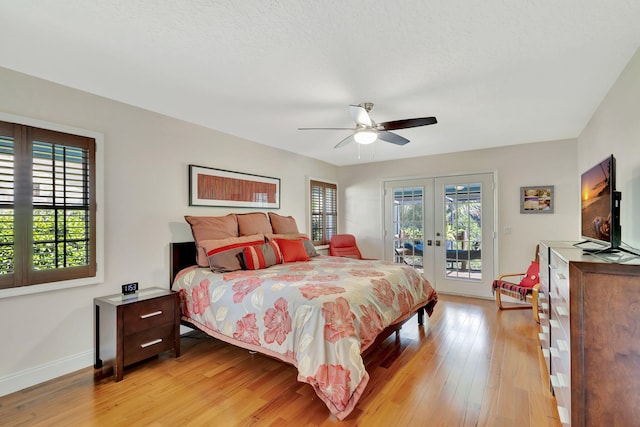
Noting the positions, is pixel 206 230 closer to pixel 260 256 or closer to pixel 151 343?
pixel 260 256

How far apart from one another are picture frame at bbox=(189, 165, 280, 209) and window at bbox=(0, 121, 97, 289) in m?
1.06

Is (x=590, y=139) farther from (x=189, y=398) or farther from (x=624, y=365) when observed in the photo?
(x=189, y=398)

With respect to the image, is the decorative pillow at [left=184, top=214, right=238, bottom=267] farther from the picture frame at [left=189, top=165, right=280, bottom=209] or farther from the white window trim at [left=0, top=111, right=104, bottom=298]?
the white window trim at [left=0, top=111, right=104, bottom=298]

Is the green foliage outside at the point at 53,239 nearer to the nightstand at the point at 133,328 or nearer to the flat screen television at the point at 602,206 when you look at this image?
the nightstand at the point at 133,328

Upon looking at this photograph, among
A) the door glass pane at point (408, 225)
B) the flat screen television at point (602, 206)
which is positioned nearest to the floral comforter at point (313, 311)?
the flat screen television at point (602, 206)

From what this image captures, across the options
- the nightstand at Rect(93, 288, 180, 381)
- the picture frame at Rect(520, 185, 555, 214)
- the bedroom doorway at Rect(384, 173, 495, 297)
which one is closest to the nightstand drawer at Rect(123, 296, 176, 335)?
the nightstand at Rect(93, 288, 180, 381)

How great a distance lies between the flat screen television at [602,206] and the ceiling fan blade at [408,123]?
120 centimetres

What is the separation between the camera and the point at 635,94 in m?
2.02

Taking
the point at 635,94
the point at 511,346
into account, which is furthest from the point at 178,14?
the point at 511,346

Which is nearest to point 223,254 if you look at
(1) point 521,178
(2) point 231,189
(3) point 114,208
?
(3) point 114,208

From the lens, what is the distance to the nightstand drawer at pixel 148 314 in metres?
2.49

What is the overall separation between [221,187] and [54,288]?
1.92 metres

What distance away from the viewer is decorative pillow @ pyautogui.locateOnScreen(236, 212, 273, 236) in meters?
3.81

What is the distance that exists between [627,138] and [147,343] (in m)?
4.05
